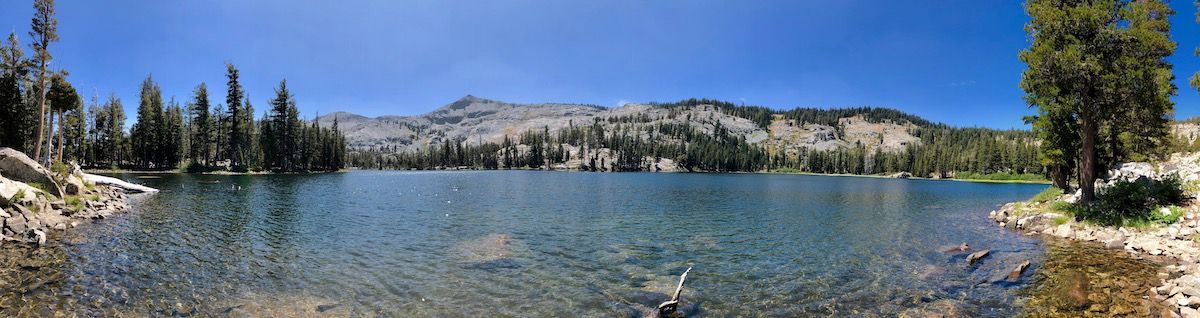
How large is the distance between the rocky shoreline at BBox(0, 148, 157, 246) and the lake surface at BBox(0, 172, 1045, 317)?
1.35 meters

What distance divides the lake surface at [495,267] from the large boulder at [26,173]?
12.9ft

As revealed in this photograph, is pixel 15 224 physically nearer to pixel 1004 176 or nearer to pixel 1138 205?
pixel 1138 205

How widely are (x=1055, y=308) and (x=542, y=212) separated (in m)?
33.2

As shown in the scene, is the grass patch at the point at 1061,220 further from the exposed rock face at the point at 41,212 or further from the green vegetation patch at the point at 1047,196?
the exposed rock face at the point at 41,212

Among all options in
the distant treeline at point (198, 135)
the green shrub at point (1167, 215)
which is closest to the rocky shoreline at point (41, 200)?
the green shrub at point (1167, 215)

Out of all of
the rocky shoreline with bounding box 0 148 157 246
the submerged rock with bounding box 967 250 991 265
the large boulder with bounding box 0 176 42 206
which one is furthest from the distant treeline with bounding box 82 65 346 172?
the submerged rock with bounding box 967 250 991 265

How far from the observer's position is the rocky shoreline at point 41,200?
21.8 meters

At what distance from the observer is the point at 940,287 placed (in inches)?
670

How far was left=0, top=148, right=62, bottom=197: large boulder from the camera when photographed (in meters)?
29.0

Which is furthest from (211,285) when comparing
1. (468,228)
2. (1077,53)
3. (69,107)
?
(69,107)

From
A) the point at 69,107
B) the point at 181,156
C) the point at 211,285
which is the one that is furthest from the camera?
the point at 181,156

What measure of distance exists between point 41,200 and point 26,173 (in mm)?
5411

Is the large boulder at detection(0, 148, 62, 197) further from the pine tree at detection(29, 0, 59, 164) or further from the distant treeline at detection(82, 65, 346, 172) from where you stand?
the distant treeline at detection(82, 65, 346, 172)

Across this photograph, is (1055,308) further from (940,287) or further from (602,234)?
(602,234)
